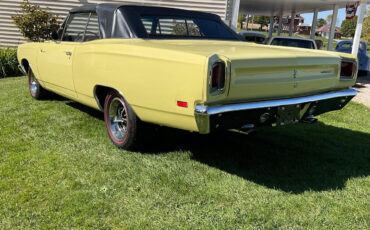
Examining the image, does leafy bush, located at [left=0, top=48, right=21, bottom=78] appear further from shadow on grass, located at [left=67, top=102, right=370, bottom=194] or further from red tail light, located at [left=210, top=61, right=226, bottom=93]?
red tail light, located at [left=210, top=61, right=226, bottom=93]

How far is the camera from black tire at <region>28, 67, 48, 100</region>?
5676mm

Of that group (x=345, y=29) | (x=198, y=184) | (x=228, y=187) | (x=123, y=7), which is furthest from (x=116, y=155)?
(x=345, y=29)

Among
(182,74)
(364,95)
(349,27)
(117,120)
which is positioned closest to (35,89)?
(117,120)

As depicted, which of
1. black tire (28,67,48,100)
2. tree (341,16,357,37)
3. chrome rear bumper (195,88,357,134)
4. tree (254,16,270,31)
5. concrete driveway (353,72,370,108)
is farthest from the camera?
tree (254,16,270,31)

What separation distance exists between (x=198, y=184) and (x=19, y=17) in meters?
9.76

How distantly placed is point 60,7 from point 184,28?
857cm

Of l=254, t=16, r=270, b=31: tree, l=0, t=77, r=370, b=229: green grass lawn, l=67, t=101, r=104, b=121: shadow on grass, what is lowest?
l=0, t=77, r=370, b=229: green grass lawn

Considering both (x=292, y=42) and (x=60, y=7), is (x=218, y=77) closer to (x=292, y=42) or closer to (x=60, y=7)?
(x=292, y=42)

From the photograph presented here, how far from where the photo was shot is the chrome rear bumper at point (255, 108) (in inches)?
102

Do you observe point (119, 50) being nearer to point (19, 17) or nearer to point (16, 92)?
point (16, 92)

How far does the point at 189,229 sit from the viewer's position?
2371 mm

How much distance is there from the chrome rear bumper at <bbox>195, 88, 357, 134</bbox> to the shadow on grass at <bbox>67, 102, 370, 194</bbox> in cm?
56

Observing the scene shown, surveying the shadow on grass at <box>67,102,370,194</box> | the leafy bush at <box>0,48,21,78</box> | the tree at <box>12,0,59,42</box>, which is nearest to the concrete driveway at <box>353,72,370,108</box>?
the shadow on grass at <box>67,102,370,194</box>

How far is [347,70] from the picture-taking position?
372 cm
